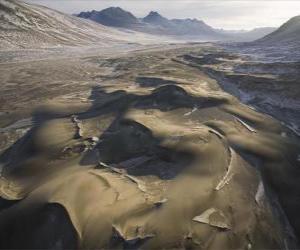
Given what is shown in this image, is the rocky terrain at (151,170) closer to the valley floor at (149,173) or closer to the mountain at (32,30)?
the valley floor at (149,173)

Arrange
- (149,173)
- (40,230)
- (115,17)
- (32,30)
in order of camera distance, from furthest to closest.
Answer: (115,17)
(32,30)
(149,173)
(40,230)

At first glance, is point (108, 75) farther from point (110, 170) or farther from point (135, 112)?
point (110, 170)

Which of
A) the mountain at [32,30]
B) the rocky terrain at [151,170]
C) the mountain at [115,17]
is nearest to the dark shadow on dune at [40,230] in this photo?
the rocky terrain at [151,170]

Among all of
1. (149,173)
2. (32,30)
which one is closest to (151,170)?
(149,173)

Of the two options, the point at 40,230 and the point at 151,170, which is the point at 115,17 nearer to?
the point at 151,170

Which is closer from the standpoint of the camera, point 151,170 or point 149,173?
point 149,173

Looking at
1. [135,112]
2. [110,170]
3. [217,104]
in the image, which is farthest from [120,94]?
[110,170]

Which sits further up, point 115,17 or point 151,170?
point 151,170

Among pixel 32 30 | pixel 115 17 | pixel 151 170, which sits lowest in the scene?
pixel 115 17
